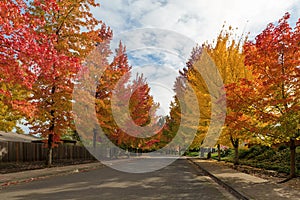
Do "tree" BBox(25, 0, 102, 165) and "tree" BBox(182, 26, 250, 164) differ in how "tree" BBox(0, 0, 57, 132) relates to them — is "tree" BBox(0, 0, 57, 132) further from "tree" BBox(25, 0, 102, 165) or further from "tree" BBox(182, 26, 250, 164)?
"tree" BBox(182, 26, 250, 164)

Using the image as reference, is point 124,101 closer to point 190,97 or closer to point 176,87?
point 190,97

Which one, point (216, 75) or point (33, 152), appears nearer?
Result: point (216, 75)

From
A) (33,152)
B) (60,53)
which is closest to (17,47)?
(60,53)

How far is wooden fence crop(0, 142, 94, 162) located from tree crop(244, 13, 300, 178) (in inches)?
721

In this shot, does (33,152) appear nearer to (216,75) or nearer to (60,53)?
(60,53)

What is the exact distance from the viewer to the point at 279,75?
11.5 meters

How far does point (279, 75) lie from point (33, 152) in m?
21.5

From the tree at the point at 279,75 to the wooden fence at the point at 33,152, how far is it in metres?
18.3

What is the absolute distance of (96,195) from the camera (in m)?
8.52

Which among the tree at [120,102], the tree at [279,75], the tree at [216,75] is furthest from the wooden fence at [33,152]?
the tree at [279,75]

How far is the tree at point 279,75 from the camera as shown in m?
11.0

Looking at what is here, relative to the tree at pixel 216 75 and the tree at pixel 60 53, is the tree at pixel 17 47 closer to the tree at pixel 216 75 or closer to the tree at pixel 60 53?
the tree at pixel 60 53

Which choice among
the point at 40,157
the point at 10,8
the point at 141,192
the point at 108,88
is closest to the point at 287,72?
the point at 141,192

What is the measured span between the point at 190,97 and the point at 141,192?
1451cm
